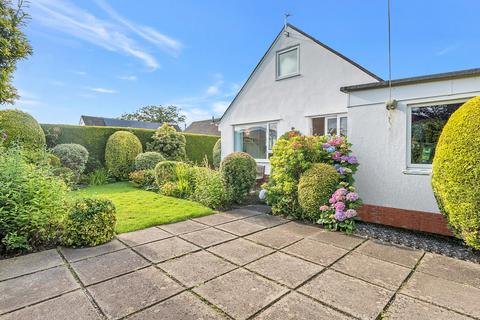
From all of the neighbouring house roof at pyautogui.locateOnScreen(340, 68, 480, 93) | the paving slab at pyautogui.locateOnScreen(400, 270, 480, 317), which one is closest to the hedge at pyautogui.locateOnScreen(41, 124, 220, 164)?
the neighbouring house roof at pyautogui.locateOnScreen(340, 68, 480, 93)

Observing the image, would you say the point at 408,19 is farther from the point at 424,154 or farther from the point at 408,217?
the point at 408,217

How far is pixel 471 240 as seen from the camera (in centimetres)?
338

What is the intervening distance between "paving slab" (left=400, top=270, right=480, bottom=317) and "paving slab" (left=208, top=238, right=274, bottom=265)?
176 cm

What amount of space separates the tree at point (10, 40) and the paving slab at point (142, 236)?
4.26m

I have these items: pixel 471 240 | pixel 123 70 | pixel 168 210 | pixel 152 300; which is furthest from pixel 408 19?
pixel 123 70

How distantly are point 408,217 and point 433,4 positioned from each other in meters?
5.58

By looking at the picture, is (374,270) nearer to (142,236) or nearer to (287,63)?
(142,236)

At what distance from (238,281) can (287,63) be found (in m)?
8.84

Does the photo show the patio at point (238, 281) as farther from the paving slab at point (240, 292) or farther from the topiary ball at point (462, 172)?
the topiary ball at point (462, 172)

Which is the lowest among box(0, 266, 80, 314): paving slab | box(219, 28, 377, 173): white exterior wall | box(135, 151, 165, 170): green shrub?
box(0, 266, 80, 314): paving slab

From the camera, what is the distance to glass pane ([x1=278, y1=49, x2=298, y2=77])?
9.39 meters

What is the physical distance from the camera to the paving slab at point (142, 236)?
4031 millimetres

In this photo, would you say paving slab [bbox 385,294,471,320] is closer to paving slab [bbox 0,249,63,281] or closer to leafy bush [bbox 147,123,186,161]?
paving slab [bbox 0,249,63,281]

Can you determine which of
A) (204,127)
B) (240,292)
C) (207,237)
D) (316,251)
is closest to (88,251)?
(207,237)
